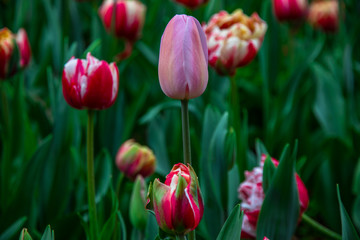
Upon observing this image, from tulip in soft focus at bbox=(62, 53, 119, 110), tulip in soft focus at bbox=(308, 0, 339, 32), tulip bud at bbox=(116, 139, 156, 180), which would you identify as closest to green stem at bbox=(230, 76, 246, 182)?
tulip bud at bbox=(116, 139, 156, 180)

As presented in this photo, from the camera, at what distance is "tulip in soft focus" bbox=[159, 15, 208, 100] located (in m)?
0.57

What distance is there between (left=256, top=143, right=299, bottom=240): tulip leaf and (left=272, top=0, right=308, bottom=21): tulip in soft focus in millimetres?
812

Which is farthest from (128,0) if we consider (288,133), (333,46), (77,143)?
(333,46)

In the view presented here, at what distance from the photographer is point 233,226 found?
568 millimetres

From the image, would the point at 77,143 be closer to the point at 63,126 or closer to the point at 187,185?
the point at 63,126

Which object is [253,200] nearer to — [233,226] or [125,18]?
[233,226]

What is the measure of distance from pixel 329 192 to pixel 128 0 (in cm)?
75

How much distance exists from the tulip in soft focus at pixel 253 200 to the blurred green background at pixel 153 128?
0.05 meters

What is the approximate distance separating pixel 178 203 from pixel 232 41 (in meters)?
0.51

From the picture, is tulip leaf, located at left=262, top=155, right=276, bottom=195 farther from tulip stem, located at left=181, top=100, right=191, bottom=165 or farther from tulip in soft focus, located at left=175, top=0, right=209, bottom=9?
tulip in soft focus, located at left=175, top=0, right=209, bottom=9

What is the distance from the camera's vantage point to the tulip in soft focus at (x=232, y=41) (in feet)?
3.10

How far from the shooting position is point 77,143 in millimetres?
1139

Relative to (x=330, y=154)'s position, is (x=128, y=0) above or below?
above

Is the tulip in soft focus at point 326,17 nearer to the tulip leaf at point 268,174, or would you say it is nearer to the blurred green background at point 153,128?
the blurred green background at point 153,128
